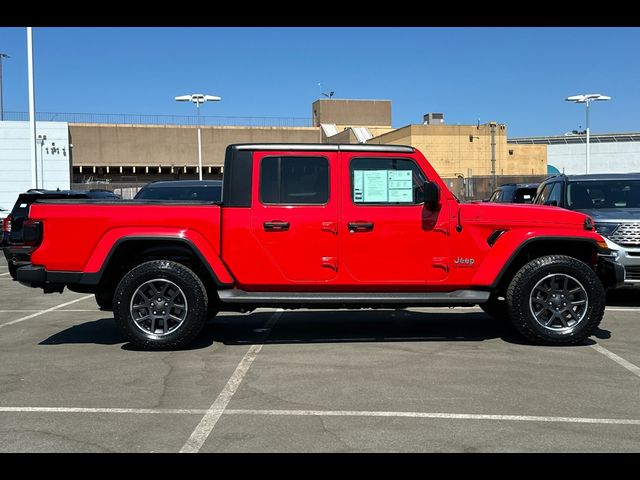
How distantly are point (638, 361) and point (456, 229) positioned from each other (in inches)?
81.3

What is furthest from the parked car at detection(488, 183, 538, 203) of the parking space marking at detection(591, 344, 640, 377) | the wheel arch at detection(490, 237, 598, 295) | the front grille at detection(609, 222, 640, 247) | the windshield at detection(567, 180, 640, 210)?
the parking space marking at detection(591, 344, 640, 377)

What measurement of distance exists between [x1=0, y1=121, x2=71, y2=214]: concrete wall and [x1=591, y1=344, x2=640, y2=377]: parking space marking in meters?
46.8

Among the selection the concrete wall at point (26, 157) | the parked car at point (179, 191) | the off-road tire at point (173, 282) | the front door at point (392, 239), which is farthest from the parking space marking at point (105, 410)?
the concrete wall at point (26, 157)

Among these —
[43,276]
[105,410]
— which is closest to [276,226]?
[43,276]

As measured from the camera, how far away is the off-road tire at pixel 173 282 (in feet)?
22.0

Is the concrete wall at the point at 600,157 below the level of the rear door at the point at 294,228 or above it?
above

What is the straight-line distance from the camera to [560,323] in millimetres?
6922

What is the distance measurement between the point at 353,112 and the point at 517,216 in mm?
76033

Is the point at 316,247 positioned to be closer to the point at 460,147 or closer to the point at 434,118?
the point at 460,147

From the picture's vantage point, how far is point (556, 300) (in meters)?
6.91

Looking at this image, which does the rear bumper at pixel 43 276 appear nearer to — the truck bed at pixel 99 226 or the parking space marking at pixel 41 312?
the truck bed at pixel 99 226

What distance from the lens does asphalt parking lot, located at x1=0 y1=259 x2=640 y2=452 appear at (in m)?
4.30

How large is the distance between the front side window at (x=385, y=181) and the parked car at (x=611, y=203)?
3.78 meters
